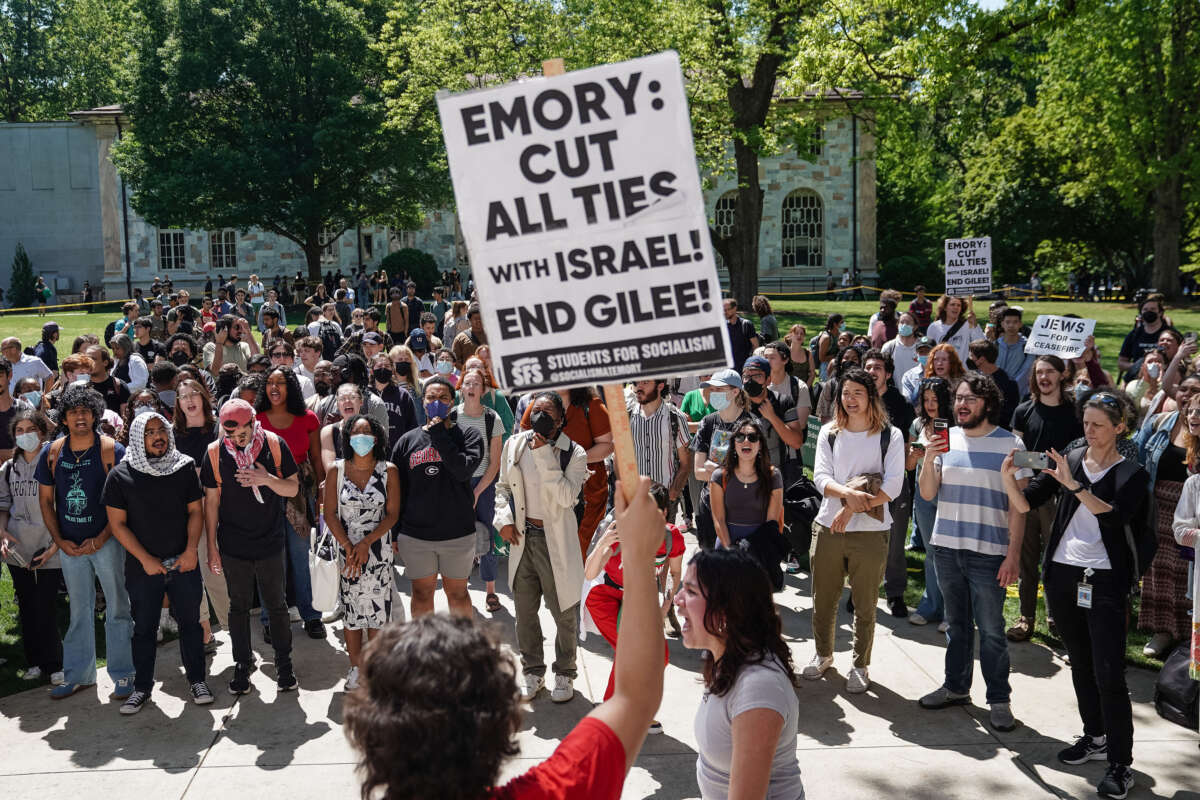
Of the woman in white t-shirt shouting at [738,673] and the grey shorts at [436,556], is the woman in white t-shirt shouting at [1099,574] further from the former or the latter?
the grey shorts at [436,556]

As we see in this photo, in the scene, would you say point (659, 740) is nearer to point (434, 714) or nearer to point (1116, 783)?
point (1116, 783)

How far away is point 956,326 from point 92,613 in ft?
32.6

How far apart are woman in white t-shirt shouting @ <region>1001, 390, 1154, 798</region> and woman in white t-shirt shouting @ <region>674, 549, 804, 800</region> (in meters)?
2.80

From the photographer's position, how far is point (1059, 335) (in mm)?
9953

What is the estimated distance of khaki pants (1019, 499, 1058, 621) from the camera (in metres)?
8.02

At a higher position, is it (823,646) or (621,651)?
(621,651)

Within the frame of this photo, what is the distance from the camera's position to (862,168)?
44719 millimetres

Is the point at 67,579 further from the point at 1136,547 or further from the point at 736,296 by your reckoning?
the point at 736,296

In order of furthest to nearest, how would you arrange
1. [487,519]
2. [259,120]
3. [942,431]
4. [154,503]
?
[259,120], [487,519], [154,503], [942,431]

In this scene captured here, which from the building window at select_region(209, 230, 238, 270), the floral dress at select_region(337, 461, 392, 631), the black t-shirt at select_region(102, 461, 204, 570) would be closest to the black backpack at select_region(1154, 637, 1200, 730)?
the floral dress at select_region(337, 461, 392, 631)

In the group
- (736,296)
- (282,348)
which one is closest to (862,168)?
(736,296)

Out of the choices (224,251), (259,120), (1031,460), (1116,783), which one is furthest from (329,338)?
(224,251)

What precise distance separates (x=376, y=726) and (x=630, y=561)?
0.77 metres

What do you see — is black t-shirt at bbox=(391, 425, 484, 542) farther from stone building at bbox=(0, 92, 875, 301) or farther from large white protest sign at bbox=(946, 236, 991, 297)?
stone building at bbox=(0, 92, 875, 301)
